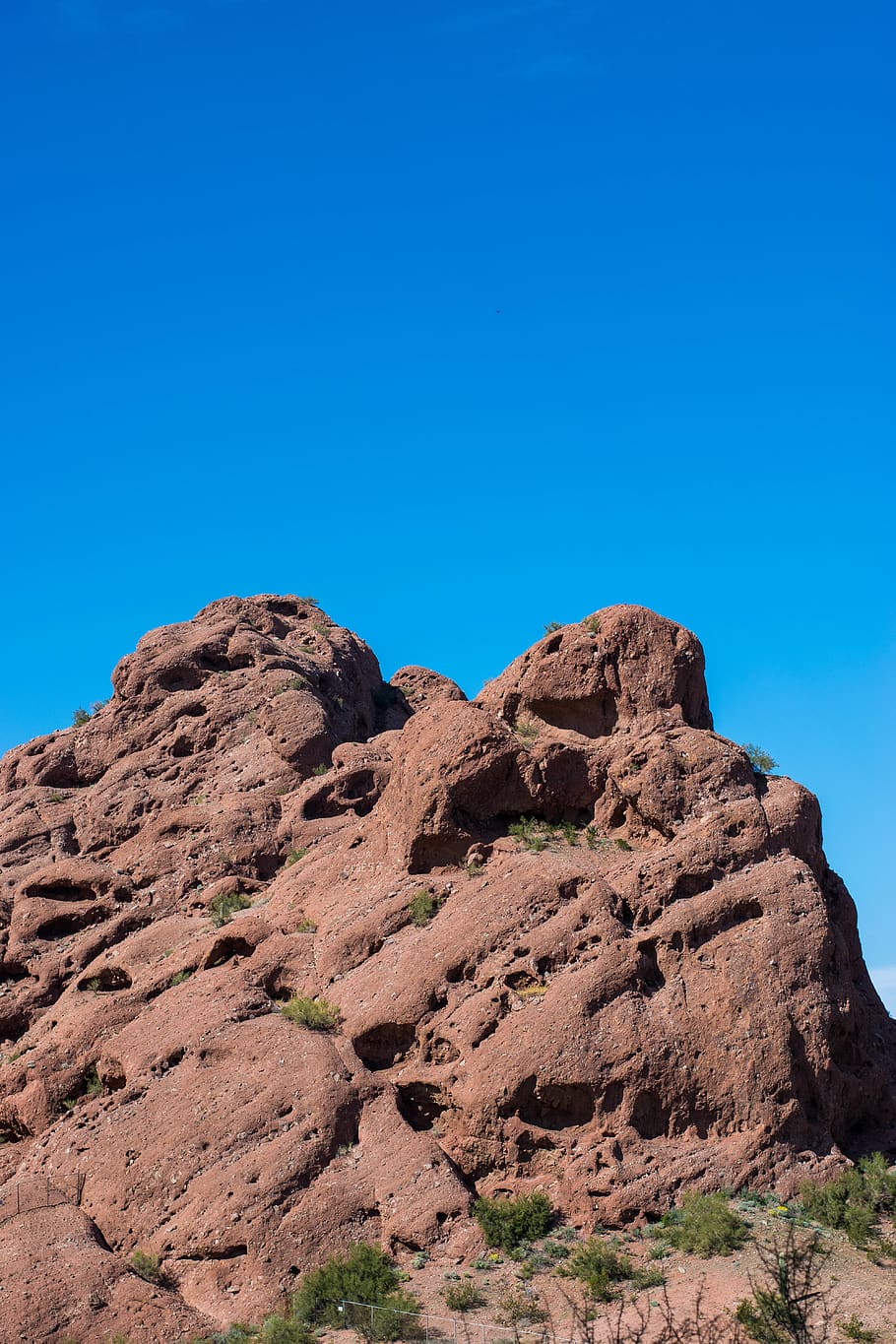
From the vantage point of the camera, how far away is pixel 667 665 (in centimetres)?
2853

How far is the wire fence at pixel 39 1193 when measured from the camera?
2259 cm

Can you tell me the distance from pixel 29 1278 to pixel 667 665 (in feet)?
56.0

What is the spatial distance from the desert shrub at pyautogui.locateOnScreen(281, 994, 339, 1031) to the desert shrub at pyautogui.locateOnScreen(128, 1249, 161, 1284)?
4.81 meters

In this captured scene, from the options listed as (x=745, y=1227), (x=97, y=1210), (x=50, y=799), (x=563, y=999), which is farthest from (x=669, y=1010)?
(x=50, y=799)

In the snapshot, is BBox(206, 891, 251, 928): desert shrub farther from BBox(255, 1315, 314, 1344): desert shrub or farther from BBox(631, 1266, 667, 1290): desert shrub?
BBox(631, 1266, 667, 1290): desert shrub

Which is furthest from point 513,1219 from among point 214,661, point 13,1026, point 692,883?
point 214,661

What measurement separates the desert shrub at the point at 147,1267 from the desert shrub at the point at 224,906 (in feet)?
25.9

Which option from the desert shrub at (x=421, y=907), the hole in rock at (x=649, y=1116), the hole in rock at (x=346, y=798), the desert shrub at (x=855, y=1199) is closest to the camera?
the desert shrub at (x=855, y=1199)

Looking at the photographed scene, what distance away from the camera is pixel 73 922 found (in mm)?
30453

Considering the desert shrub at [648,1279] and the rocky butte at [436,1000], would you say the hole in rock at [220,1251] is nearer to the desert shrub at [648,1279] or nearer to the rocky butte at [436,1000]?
the rocky butte at [436,1000]

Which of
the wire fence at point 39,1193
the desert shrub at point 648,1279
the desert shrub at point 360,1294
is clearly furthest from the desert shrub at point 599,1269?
the wire fence at point 39,1193

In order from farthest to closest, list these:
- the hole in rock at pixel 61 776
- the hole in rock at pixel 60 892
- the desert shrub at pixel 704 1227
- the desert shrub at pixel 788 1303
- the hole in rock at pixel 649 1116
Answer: the hole in rock at pixel 61 776
the hole in rock at pixel 60 892
the hole in rock at pixel 649 1116
the desert shrub at pixel 704 1227
the desert shrub at pixel 788 1303

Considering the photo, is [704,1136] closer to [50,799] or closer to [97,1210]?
[97,1210]

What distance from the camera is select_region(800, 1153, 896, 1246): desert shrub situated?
20.7 m
